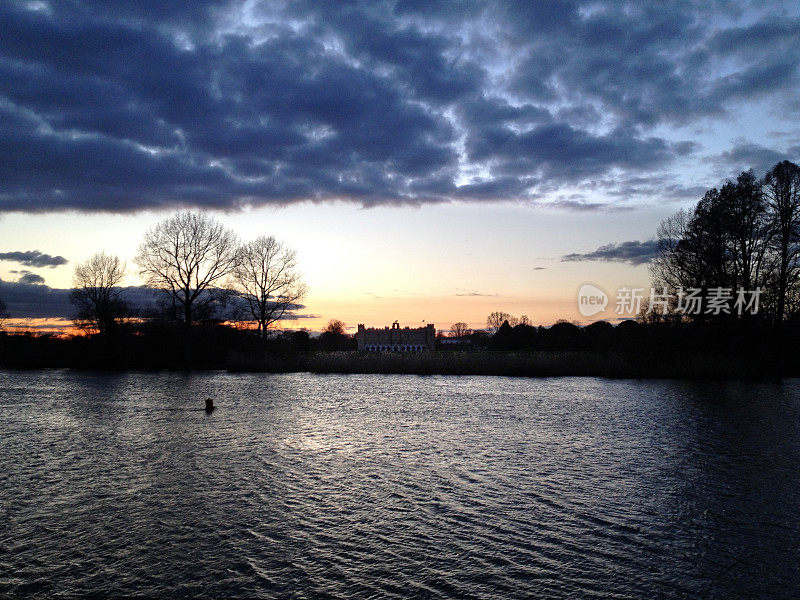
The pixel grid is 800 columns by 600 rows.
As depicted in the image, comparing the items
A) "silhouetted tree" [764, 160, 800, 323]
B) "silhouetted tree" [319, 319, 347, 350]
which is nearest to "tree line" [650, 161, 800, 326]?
"silhouetted tree" [764, 160, 800, 323]

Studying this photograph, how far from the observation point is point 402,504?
865 centimetres

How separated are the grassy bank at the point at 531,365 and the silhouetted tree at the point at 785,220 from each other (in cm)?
511

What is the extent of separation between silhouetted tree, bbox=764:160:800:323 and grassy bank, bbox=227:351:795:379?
5.11 meters

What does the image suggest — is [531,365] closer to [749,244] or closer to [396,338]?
[749,244]

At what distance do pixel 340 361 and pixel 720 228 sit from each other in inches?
1059

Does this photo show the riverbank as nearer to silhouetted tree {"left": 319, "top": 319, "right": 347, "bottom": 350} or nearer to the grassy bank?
the grassy bank

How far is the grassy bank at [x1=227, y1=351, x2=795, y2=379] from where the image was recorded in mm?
31703

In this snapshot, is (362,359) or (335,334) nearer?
(362,359)

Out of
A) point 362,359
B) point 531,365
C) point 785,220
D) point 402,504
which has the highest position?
point 785,220

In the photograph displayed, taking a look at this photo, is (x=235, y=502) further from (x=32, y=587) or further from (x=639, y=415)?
(x=639, y=415)

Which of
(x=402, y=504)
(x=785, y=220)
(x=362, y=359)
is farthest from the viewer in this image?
(x=362, y=359)

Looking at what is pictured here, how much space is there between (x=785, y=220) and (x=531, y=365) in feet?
57.4

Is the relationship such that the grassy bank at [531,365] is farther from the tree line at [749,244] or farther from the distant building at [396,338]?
the distant building at [396,338]

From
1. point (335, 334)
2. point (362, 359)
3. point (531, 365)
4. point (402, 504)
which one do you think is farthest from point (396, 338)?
point (402, 504)
